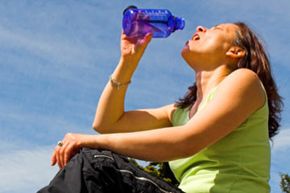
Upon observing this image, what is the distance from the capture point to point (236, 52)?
4145 millimetres

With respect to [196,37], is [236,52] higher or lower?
lower

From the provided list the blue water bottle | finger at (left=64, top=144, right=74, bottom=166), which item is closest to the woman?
finger at (left=64, top=144, right=74, bottom=166)

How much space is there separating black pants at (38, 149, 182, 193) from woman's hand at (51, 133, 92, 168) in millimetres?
128

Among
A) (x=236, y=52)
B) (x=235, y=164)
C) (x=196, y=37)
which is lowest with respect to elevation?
(x=235, y=164)

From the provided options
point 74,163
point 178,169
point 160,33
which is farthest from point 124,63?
point 74,163

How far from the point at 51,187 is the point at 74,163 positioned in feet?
0.58

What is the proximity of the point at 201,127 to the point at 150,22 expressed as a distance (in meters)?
1.41

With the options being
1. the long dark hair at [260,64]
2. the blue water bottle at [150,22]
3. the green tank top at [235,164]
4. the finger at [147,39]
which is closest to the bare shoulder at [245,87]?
the green tank top at [235,164]

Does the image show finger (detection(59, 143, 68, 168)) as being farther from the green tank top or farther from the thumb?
the thumb

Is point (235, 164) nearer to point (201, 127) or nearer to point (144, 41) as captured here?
point (201, 127)

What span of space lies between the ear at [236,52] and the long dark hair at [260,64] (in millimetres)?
27

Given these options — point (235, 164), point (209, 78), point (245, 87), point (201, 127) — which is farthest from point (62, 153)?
point (209, 78)

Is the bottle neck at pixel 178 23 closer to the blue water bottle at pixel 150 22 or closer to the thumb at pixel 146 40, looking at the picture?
the blue water bottle at pixel 150 22

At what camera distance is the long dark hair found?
13.4ft
